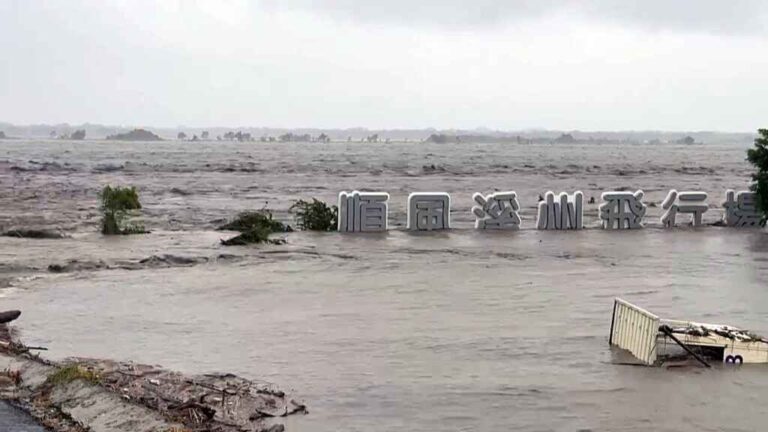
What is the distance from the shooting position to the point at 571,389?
11.6m

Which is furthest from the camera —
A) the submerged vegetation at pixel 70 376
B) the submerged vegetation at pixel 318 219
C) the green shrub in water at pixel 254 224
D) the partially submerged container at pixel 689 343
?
the submerged vegetation at pixel 318 219

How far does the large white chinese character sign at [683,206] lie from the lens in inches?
1225

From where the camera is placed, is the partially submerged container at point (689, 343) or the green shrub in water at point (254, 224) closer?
the partially submerged container at point (689, 343)

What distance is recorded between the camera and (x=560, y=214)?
1166 inches

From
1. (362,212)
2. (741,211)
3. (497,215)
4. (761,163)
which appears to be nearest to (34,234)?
(362,212)

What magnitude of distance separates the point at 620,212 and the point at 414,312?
1536 cm

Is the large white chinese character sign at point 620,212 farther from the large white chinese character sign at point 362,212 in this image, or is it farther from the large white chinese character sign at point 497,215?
the large white chinese character sign at point 362,212

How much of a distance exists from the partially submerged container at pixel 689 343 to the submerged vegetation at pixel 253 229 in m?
13.3

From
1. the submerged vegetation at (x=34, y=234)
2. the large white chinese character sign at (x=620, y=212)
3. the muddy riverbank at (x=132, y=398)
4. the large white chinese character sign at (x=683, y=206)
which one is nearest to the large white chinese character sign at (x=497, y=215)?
the large white chinese character sign at (x=620, y=212)

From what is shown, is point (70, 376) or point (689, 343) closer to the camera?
point (70, 376)

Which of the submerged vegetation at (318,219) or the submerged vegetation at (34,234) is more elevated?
the submerged vegetation at (318,219)

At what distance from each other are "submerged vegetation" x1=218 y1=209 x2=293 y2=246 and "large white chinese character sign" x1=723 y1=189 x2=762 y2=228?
13.8 metres

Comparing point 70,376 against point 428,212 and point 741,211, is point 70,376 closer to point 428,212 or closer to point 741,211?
point 428,212

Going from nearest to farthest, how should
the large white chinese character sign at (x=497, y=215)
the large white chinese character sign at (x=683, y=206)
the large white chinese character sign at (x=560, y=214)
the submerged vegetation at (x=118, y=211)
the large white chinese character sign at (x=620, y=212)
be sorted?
the submerged vegetation at (x=118, y=211) < the large white chinese character sign at (x=497, y=215) < the large white chinese character sign at (x=560, y=214) < the large white chinese character sign at (x=620, y=212) < the large white chinese character sign at (x=683, y=206)
